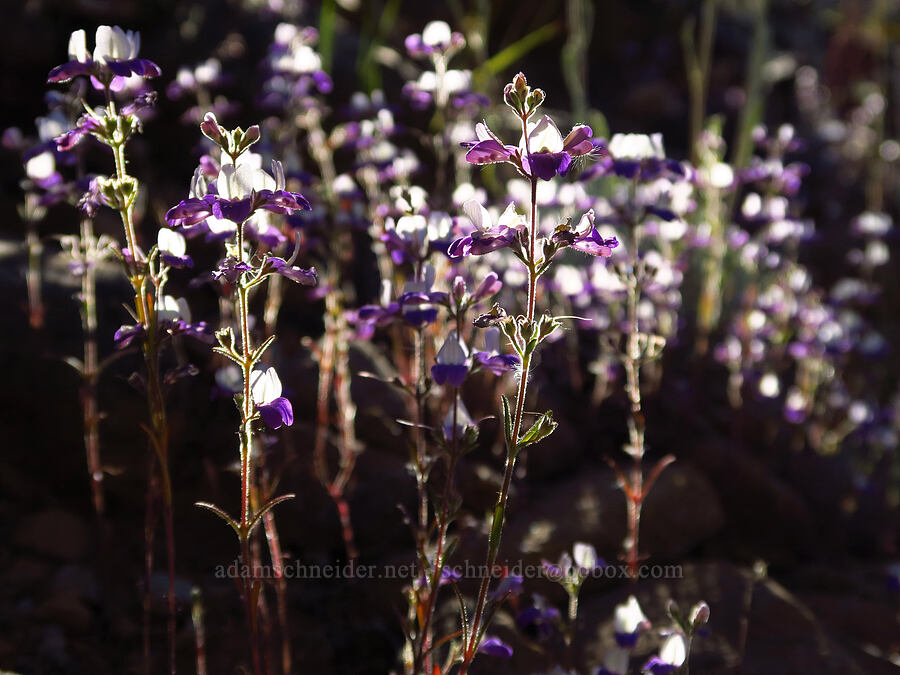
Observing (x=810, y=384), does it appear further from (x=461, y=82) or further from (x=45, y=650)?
(x=45, y=650)

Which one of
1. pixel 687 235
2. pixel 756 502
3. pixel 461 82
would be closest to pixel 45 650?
pixel 461 82

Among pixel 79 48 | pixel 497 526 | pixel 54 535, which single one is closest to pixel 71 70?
pixel 79 48

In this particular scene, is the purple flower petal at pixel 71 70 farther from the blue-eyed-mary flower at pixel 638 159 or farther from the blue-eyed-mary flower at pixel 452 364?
the blue-eyed-mary flower at pixel 638 159

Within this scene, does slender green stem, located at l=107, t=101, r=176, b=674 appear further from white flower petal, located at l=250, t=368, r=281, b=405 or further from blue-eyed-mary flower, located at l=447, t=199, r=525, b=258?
blue-eyed-mary flower, located at l=447, t=199, r=525, b=258

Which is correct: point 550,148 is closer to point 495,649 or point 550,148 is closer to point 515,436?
point 515,436

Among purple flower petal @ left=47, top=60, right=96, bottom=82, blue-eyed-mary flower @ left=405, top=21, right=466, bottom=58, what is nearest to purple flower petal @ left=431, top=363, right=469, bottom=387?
purple flower petal @ left=47, top=60, right=96, bottom=82

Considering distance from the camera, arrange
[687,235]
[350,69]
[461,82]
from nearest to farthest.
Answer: [461,82], [687,235], [350,69]
